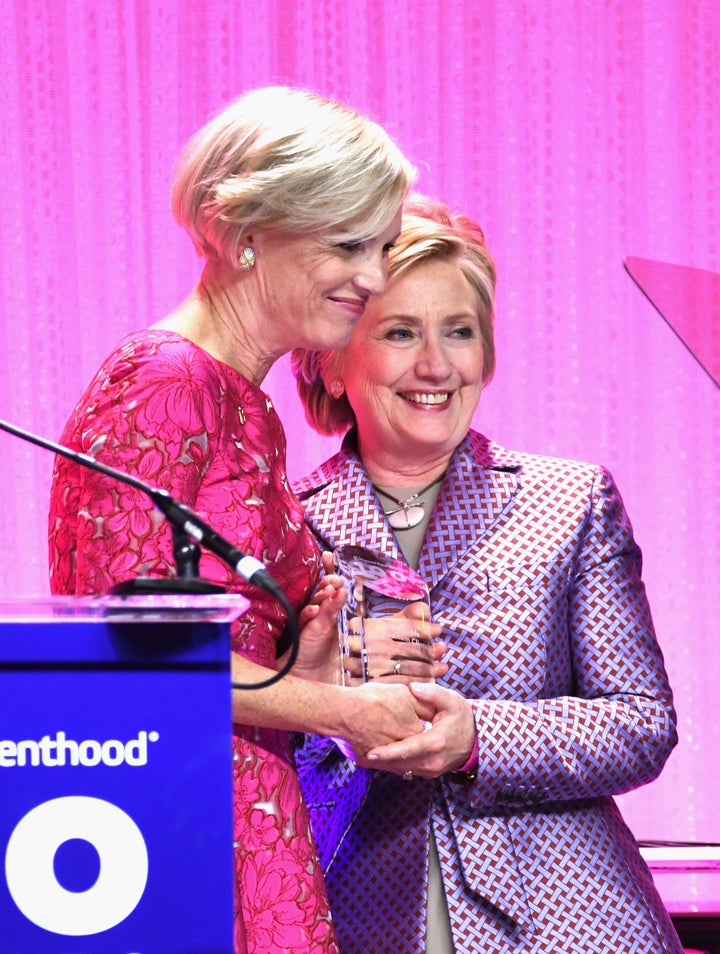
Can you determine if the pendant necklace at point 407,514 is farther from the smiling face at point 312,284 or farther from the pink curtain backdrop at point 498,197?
the pink curtain backdrop at point 498,197

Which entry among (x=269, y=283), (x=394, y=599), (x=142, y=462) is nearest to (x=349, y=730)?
(x=394, y=599)

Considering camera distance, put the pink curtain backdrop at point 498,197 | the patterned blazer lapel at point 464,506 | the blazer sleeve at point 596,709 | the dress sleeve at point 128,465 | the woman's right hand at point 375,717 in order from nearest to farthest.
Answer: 1. the dress sleeve at point 128,465
2. the woman's right hand at point 375,717
3. the blazer sleeve at point 596,709
4. the patterned blazer lapel at point 464,506
5. the pink curtain backdrop at point 498,197

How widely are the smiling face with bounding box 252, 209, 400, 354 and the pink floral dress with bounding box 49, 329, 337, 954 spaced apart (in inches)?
3.8

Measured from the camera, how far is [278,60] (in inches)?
116

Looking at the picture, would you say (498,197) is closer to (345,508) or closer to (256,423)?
(345,508)

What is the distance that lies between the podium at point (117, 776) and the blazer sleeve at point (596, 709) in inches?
33.8

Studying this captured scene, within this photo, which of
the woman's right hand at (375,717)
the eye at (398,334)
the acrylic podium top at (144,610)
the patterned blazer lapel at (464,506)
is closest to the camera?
the acrylic podium top at (144,610)

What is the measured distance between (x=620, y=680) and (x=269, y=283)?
0.69 meters

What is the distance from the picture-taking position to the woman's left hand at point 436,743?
1.67m

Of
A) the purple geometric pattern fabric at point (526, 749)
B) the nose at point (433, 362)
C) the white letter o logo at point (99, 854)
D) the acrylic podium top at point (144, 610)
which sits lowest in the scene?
the purple geometric pattern fabric at point (526, 749)

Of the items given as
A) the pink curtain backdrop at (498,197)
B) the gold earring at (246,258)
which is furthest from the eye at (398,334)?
the pink curtain backdrop at (498,197)

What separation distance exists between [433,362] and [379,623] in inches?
16.8

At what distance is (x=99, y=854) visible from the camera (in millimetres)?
957

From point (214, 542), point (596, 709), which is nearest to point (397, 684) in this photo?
point (596, 709)
